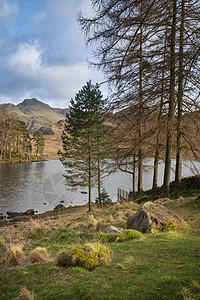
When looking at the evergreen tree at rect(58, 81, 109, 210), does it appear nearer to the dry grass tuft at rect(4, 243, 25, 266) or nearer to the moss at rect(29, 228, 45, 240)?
the moss at rect(29, 228, 45, 240)

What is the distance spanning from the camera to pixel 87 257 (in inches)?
120

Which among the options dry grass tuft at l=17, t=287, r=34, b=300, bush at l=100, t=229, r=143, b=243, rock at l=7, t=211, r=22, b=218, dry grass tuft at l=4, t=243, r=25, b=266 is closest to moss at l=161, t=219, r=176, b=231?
bush at l=100, t=229, r=143, b=243

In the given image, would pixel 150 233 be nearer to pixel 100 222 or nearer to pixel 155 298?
pixel 100 222

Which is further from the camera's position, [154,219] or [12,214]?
[12,214]

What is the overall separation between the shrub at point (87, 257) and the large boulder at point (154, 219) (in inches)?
84.3

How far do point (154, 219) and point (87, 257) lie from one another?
8.71 feet

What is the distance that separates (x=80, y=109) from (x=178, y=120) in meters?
11.7

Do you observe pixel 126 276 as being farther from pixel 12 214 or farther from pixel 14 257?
pixel 12 214

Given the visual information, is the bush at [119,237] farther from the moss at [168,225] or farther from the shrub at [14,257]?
the shrub at [14,257]

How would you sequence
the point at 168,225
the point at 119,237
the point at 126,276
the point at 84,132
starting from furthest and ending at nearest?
1. the point at 84,132
2. the point at 168,225
3. the point at 119,237
4. the point at 126,276

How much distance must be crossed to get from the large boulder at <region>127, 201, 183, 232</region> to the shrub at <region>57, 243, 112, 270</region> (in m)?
2.14

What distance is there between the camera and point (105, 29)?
3.85 metres

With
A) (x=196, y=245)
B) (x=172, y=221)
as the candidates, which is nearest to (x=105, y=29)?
(x=196, y=245)

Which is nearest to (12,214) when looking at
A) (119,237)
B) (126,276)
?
(119,237)
